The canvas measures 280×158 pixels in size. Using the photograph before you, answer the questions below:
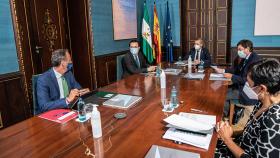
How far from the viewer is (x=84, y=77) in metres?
4.52

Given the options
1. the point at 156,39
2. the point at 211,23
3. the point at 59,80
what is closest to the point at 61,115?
the point at 59,80

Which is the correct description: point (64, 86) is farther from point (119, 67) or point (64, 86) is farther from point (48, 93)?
point (119, 67)

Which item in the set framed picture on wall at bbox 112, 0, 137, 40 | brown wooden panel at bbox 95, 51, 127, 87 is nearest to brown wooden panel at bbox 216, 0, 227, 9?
framed picture on wall at bbox 112, 0, 137, 40

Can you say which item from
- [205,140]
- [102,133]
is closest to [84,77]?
[102,133]

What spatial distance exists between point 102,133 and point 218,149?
746mm

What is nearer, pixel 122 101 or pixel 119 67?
pixel 122 101

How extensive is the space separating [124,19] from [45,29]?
6.35 ft

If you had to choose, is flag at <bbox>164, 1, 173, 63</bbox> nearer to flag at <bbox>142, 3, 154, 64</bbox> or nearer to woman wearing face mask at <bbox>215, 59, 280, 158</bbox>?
flag at <bbox>142, 3, 154, 64</bbox>

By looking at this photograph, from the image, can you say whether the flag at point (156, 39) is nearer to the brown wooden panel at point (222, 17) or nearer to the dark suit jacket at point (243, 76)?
the brown wooden panel at point (222, 17)

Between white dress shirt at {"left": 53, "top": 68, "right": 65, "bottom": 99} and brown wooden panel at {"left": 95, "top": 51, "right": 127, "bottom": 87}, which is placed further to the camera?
brown wooden panel at {"left": 95, "top": 51, "right": 127, "bottom": 87}

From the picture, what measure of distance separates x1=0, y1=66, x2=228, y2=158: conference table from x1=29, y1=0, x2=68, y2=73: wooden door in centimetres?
207

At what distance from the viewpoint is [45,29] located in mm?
3746

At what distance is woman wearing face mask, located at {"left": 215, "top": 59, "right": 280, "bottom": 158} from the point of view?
3.35ft

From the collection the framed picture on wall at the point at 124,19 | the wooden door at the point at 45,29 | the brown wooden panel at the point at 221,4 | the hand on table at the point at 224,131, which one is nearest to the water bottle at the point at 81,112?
the hand on table at the point at 224,131
